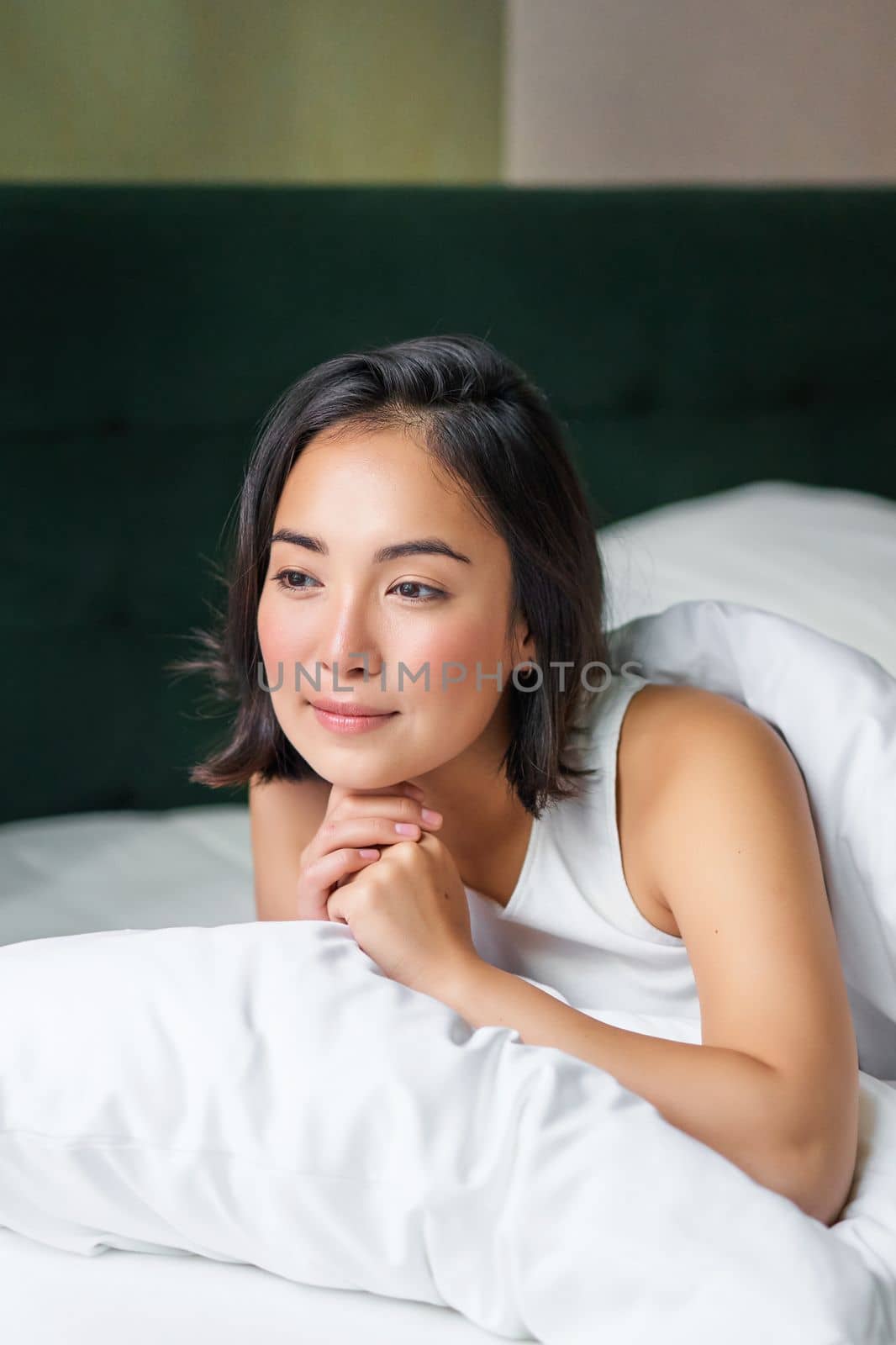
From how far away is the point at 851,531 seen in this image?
1.44 meters

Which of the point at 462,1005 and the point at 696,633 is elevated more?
the point at 696,633

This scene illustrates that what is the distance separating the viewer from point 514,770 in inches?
41.0

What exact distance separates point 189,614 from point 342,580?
28.3 inches

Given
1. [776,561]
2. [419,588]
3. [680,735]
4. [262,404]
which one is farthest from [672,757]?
[262,404]

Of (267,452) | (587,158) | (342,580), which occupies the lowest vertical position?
(342,580)

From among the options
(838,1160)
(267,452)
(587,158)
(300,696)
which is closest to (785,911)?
(838,1160)

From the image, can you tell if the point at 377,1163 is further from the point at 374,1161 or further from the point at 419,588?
the point at 419,588

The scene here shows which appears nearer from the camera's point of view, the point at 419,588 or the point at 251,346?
the point at 419,588

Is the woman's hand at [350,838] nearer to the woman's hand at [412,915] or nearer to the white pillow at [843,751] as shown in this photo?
the woman's hand at [412,915]

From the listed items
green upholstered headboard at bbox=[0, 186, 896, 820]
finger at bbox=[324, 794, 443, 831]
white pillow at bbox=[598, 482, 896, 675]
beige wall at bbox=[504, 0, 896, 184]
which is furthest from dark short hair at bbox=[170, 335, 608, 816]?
beige wall at bbox=[504, 0, 896, 184]

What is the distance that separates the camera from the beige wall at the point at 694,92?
1814 millimetres

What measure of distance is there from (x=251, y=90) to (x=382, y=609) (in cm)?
113

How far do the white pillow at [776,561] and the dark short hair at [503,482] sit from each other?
25 centimetres

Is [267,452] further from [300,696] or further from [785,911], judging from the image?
[785,911]
